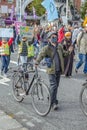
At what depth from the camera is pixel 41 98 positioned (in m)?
8.48

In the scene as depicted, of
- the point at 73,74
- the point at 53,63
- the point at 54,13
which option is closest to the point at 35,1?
the point at 54,13

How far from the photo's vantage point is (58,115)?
8445 millimetres

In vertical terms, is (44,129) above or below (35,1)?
above

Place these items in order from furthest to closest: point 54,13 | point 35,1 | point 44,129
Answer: point 35,1, point 54,13, point 44,129

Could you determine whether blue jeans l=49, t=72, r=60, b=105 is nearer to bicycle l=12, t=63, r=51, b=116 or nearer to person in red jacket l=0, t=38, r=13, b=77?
bicycle l=12, t=63, r=51, b=116

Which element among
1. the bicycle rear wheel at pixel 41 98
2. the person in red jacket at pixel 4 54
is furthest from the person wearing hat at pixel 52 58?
the person in red jacket at pixel 4 54

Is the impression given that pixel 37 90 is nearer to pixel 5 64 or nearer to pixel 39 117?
pixel 39 117

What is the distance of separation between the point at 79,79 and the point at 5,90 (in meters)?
3.11

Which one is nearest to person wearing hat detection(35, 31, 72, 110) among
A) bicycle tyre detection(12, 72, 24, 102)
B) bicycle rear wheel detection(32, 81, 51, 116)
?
bicycle rear wheel detection(32, 81, 51, 116)

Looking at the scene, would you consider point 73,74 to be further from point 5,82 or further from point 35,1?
point 35,1

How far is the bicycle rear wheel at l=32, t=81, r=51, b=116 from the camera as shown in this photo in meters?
8.25

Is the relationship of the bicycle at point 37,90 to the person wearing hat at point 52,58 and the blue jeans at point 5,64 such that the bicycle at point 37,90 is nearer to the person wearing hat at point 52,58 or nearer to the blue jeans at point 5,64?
the person wearing hat at point 52,58


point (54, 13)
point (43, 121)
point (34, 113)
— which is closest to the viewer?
point (43, 121)

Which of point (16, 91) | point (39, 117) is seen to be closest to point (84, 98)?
point (39, 117)
